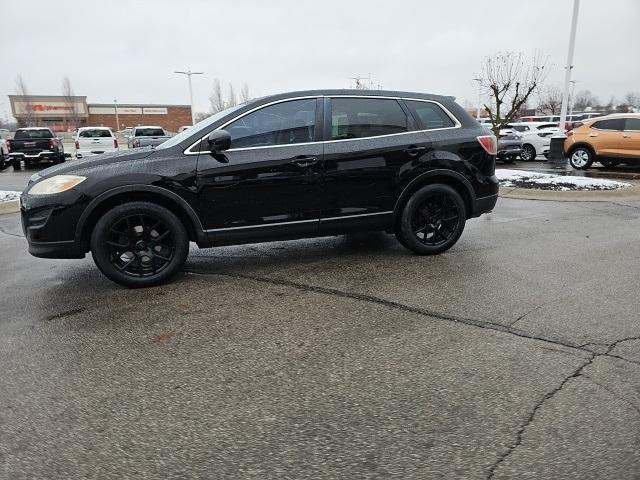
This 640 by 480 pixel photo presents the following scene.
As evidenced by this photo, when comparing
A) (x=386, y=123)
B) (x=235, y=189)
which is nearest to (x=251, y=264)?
(x=235, y=189)

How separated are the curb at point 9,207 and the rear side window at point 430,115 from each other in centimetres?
768

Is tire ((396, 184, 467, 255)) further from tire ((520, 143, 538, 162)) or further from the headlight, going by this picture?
tire ((520, 143, 538, 162))

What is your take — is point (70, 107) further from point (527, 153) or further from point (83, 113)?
point (527, 153)

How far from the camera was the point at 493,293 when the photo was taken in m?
4.48

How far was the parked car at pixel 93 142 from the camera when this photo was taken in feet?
63.9

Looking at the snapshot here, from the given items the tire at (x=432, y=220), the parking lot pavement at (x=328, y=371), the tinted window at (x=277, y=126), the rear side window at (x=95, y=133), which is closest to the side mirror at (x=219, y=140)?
the tinted window at (x=277, y=126)

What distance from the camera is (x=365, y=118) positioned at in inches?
212

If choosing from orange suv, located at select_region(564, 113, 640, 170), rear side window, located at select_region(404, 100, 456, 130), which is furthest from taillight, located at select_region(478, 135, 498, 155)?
orange suv, located at select_region(564, 113, 640, 170)

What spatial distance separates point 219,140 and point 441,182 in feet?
8.39

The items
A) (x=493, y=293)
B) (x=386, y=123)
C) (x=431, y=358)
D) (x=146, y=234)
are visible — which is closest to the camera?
(x=431, y=358)

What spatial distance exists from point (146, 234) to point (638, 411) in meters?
4.06

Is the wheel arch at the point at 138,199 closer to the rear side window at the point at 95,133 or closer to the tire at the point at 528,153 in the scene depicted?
the tire at the point at 528,153

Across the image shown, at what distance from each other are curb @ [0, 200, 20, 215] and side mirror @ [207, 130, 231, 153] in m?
6.56

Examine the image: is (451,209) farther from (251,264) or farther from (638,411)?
(638,411)
